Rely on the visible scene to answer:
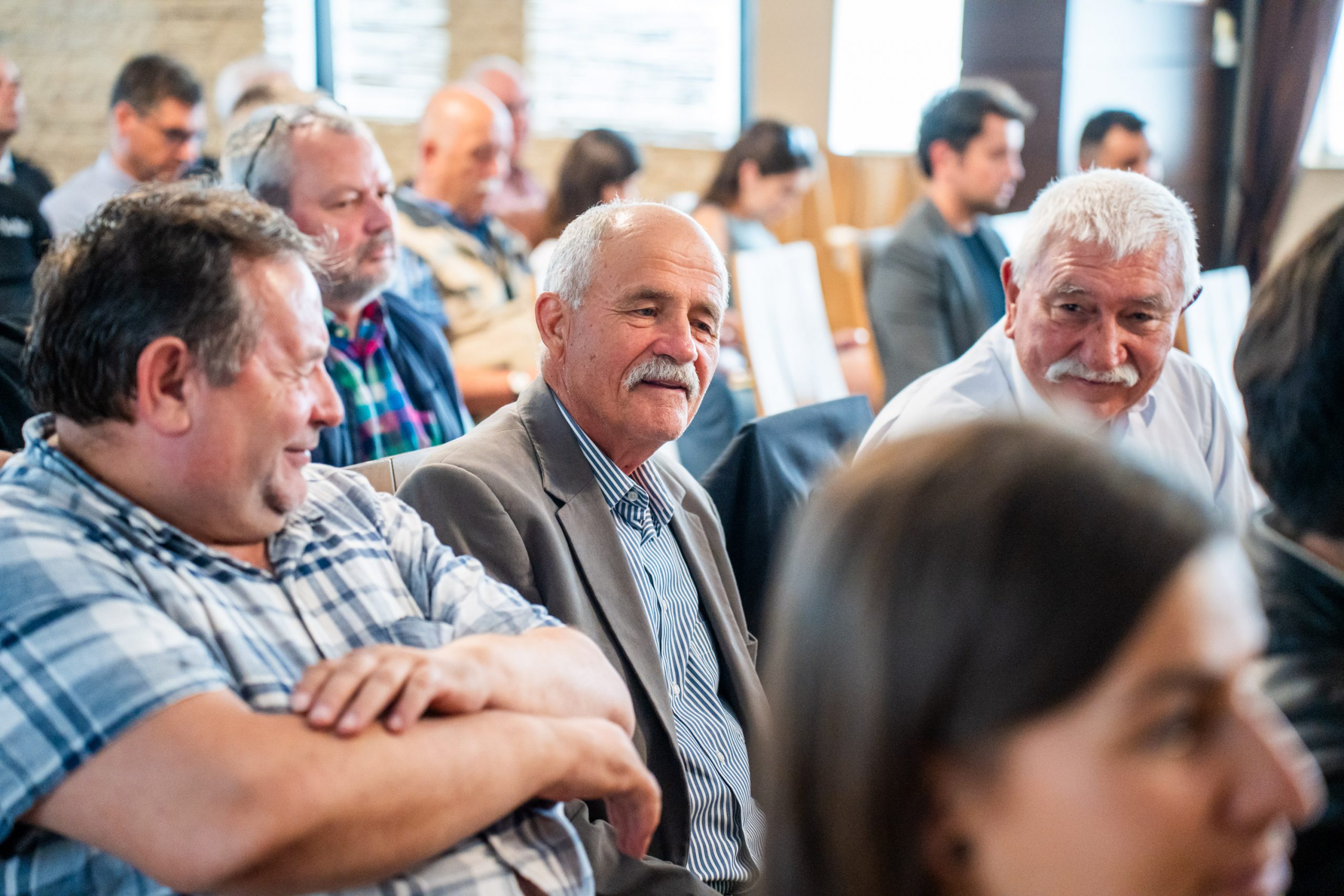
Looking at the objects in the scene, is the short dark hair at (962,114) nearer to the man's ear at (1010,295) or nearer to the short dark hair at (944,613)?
the man's ear at (1010,295)

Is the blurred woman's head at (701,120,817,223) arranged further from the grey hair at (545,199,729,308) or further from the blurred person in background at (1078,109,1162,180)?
the grey hair at (545,199,729,308)

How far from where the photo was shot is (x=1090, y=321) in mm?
2166

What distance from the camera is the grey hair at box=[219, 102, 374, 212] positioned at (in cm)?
252

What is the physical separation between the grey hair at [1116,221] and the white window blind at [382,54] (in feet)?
17.6

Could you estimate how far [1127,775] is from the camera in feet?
2.01

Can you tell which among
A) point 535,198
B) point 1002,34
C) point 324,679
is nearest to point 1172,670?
point 324,679

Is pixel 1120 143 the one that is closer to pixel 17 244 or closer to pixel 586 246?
pixel 586 246

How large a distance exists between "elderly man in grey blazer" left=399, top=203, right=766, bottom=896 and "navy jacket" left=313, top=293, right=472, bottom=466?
26.4 inches

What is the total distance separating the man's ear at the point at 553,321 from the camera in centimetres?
199

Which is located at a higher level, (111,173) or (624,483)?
(111,173)

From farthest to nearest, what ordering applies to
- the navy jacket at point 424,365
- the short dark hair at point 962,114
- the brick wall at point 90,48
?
1. the brick wall at point 90,48
2. the short dark hair at point 962,114
3. the navy jacket at point 424,365

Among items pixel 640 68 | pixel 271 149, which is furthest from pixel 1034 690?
pixel 640 68

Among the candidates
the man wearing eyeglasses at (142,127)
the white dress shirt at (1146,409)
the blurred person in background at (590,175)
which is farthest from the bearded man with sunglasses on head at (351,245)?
the blurred person in background at (590,175)

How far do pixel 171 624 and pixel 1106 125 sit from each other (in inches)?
207
